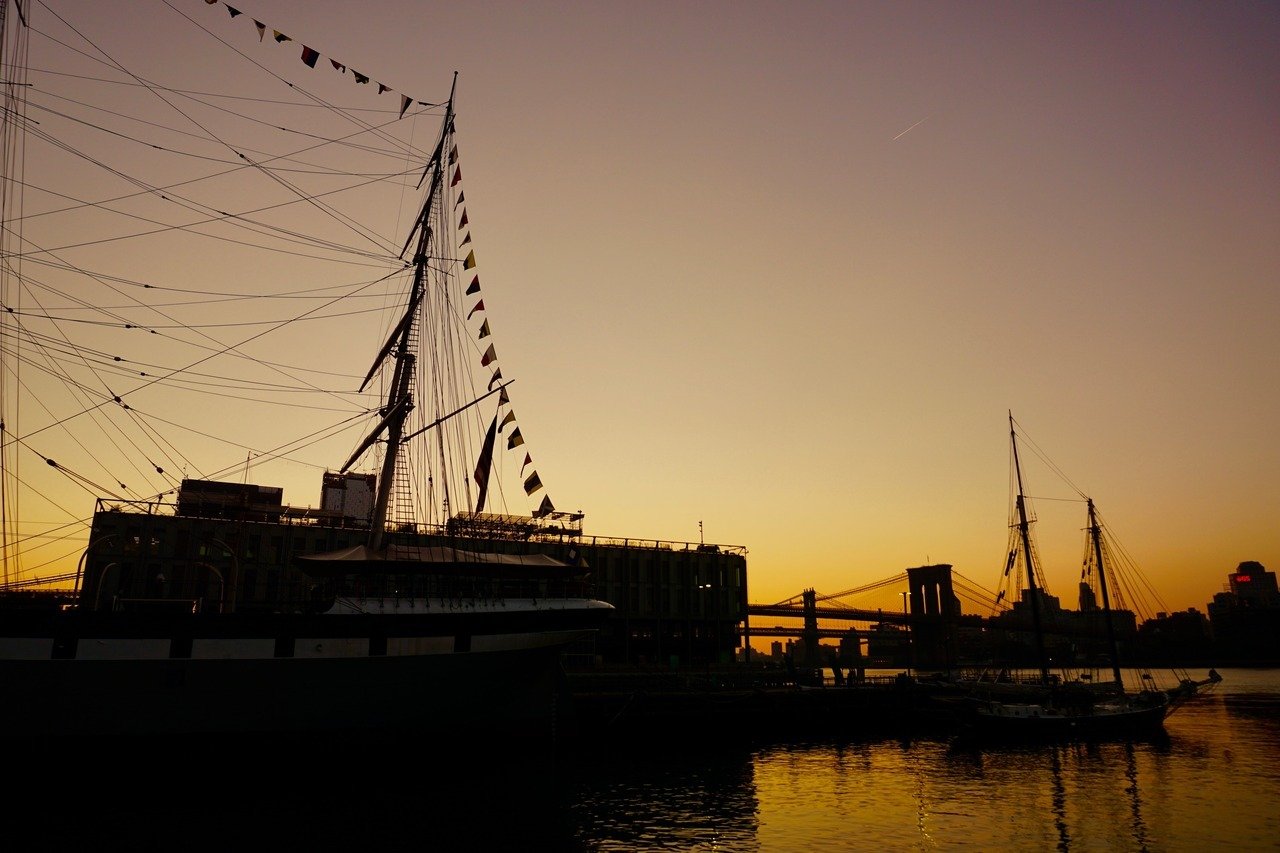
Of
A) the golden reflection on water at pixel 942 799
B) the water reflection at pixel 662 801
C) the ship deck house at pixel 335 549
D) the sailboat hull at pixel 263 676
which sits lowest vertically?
the golden reflection on water at pixel 942 799

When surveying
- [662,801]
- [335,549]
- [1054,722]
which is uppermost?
[335,549]

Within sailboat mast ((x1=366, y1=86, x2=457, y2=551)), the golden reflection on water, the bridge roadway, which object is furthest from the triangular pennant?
the bridge roadway

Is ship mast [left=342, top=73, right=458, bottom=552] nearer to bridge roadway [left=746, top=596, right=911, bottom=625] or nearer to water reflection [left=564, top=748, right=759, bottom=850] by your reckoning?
water reflection [left=564, top=748, right=759, bottom=850]

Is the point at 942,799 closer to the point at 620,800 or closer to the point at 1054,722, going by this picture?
the point at 620,800

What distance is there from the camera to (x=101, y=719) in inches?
1126

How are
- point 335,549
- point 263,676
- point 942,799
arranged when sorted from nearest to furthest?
1. point 942,799
2. point 263,676
3. point 335,549

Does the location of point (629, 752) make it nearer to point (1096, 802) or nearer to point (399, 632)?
point (399, 632)

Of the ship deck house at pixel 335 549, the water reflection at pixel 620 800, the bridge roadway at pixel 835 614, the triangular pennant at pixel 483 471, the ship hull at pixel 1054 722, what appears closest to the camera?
the water reflection at pixel 620 800

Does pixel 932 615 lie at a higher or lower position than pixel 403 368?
lower

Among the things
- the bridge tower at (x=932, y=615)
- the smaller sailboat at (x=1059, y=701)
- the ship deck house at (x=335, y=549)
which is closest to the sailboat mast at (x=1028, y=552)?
the smaller sailboat at (x=1059, y=701)

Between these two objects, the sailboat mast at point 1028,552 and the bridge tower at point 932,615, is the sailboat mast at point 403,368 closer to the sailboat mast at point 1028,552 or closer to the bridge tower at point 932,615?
the sailboat mast at point 1028,552

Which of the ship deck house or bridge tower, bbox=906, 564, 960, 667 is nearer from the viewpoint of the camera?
the ship deck house

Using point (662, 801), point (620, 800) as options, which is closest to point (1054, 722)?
point (662, 801)

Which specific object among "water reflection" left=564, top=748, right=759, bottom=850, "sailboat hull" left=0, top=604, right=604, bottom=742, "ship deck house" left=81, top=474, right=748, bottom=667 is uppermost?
"ship deck house" left=81, top=474, right=748, bottom=667
